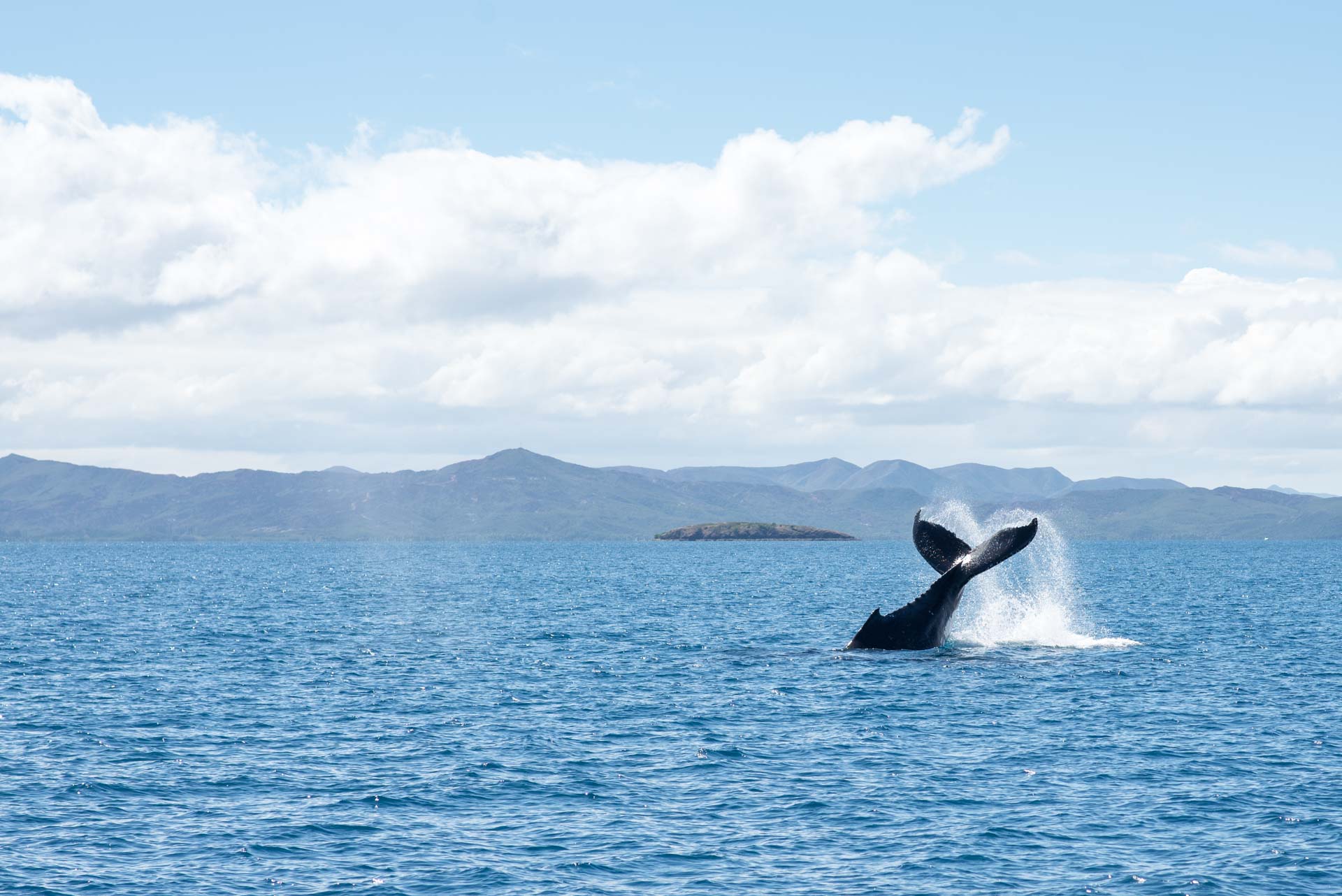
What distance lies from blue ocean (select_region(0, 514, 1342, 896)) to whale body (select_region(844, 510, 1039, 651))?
1253 millimetres

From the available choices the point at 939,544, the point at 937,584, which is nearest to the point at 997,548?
the point at 939,544

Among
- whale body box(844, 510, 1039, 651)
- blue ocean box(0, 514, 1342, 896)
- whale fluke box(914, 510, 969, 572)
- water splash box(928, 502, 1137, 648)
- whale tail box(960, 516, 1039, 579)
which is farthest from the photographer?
water splash box(928, 502, 1137, 648)

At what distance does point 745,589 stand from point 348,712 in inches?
3581

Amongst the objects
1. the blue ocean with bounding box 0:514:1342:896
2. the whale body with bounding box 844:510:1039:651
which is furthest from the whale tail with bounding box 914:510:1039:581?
the blue ocean with bounding box 0:514:1342:896

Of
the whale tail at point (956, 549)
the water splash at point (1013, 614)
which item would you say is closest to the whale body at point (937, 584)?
the whale tail at point (956, 549)

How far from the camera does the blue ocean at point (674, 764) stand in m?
26.1

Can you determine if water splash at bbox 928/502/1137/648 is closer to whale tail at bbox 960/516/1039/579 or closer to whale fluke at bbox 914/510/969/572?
whale tail at bbox 960/516/1039/579

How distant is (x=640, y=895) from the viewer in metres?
24.5

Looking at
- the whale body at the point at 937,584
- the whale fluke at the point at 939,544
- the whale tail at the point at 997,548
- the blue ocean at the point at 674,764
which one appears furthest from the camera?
the whale fluke at the point at 939,544

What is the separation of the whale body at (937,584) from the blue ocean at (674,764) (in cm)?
125

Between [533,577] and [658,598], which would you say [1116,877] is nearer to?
[658,598]

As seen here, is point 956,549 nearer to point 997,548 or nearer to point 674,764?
point 997,548

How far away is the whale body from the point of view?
49.7 metres

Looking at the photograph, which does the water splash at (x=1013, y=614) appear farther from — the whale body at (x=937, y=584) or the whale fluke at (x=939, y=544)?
the whale body at (x=937, y=584)
